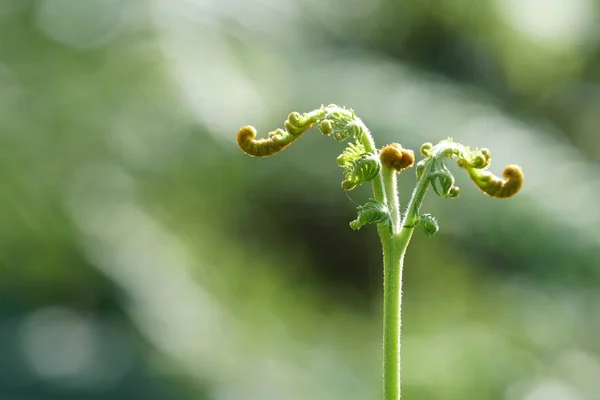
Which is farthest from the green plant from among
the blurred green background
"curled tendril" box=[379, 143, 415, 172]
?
the blurred green background

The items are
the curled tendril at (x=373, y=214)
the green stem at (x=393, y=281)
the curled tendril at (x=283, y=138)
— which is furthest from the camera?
the curled tendril at (x=283, y=138)

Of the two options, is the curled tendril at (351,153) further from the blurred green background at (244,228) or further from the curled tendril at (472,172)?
the blurred green background at (244,228)

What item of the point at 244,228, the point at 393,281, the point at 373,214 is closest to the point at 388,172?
the point at 373,214

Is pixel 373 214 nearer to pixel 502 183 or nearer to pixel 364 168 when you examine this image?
pixel 364 168

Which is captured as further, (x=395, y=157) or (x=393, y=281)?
(x=395, y=157)

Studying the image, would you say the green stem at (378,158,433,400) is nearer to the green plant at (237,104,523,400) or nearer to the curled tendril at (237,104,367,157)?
the green plant at (237,104,523,400)

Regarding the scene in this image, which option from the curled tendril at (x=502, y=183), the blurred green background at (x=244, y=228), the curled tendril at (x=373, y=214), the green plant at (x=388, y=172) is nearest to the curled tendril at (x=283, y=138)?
the green plant at (x=388, y=172)

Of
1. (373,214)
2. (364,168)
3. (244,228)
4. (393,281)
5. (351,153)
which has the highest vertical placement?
(244,228)
